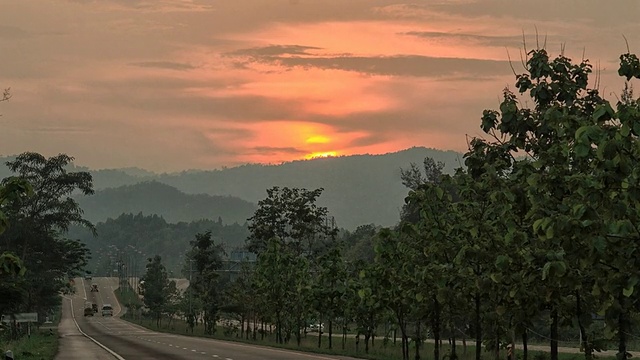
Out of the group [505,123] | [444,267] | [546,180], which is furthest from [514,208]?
[444,267]

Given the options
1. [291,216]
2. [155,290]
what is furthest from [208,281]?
[155,290]

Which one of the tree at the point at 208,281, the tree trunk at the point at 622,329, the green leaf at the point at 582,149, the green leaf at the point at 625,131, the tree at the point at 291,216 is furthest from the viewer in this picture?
the tree at the point at 208,281

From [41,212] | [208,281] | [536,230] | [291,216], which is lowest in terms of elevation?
[536,230]

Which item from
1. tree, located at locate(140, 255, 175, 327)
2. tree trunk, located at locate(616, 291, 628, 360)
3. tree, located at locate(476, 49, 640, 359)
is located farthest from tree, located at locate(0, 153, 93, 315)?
tree trunk, located at locate(616, 291, 628, 360)

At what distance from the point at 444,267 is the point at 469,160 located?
152 inches

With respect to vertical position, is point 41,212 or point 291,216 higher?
point 291,216

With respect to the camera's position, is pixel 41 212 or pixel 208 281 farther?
pixel 208 281

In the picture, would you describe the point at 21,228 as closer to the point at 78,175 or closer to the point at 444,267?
the point at 78,175

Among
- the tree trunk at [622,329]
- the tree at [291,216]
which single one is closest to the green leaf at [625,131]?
the tree trunk at [622,329]

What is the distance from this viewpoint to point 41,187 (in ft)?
242

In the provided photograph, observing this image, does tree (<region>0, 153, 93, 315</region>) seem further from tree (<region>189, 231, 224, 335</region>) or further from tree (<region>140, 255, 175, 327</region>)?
tree (<region>140, 255, 175, 327</region>)

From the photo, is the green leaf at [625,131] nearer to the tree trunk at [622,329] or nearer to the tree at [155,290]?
the tree trunk at [622,329]

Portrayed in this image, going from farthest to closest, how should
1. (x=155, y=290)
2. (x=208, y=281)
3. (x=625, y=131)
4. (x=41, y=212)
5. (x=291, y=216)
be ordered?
(x=155, y=290), (x=208, y=281), (x=291, y=216), (x=41, y=212), (x=625, y=131)

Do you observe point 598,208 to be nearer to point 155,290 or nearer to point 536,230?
point 536,230
